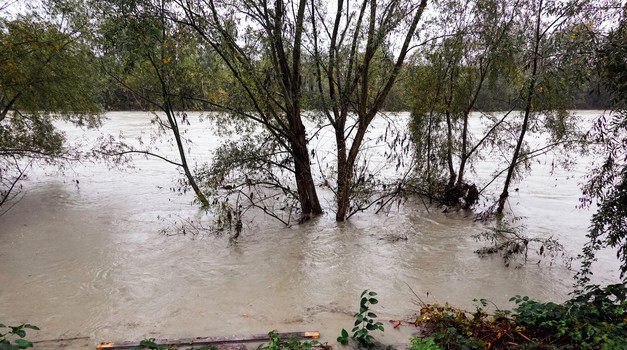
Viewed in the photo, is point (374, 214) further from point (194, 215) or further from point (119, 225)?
point (119, 225)

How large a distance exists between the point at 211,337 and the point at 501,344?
277cm

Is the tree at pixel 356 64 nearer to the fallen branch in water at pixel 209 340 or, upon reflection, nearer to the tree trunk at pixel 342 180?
the tree trunk at pixel 342 180

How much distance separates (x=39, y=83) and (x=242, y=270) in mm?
6764

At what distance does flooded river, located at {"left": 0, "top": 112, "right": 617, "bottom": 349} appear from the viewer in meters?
4.48

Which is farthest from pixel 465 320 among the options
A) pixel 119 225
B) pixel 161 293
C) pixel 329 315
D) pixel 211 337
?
pixel 119 225

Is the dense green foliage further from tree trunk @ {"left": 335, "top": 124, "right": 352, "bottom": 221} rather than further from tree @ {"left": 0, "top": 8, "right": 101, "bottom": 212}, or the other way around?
tree @ {"left": 0, "top": 8, "right": 101, "bottom": 212}

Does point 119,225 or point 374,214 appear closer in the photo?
point 119,225

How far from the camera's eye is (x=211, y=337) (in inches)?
152

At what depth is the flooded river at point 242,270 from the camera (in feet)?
14.7

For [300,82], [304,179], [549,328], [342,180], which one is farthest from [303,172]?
[549,328]

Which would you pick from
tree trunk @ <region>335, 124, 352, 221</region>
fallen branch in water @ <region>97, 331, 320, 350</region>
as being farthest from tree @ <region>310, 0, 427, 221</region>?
fallen branch in water @ <region>97, 331, 320, 350</region>

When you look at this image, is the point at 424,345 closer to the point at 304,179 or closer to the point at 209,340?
the point at 209,340

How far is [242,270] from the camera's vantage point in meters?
6.01

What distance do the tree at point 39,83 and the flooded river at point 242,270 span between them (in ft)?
5.49
